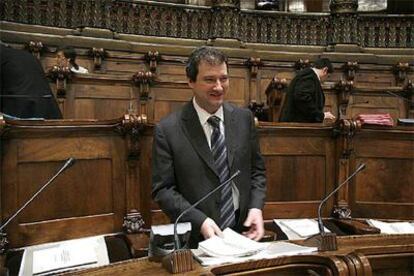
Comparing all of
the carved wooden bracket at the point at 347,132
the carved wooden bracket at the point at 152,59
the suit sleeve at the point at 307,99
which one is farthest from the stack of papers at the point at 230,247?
the carved wooden bracket at the point at 152,59

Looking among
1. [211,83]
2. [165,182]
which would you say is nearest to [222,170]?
[165,182]

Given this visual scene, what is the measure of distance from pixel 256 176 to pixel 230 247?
57cm

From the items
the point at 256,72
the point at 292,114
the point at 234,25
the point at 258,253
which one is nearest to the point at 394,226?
the point at 292,114

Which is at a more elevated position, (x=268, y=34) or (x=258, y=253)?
(x=268, y=34)

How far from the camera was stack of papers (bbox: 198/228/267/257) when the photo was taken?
3.21 ft

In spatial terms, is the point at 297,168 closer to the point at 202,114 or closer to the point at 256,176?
the point at 256,176

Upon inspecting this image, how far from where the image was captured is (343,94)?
3.86 meters

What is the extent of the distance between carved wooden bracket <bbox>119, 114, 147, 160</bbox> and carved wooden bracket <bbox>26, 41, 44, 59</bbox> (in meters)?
2.47

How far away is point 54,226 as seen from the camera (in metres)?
1.85

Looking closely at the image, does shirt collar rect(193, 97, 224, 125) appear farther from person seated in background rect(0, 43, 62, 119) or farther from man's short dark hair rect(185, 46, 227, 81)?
person seated in background rect(0, 43, 62, 119)

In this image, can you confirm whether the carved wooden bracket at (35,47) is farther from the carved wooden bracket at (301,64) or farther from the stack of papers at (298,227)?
the stack of papers at (298,227)

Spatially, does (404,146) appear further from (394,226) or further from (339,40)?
(339,40)

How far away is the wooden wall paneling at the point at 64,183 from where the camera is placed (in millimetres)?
1774

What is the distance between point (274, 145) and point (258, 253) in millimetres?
1386
